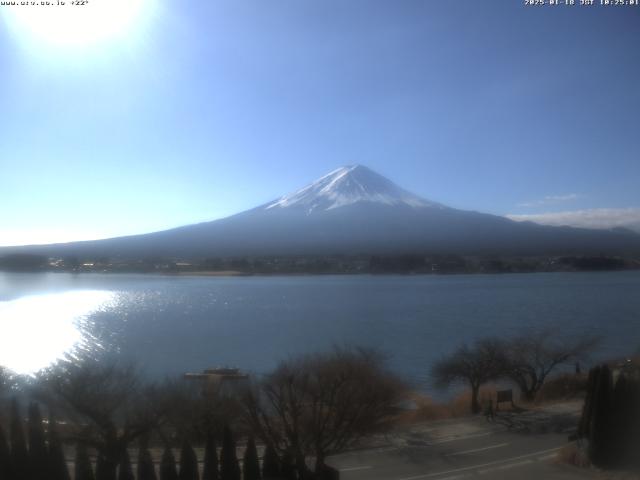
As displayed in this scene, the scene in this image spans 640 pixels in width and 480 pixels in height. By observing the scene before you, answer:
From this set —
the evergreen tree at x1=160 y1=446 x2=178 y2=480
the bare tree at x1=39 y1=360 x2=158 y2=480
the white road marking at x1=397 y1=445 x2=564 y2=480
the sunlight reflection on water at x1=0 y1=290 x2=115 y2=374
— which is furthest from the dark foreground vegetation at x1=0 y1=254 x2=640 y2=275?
the white road marking at x1=397 y1=445 x2=564 y2=480

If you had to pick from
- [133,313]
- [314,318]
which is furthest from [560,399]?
[133,313]

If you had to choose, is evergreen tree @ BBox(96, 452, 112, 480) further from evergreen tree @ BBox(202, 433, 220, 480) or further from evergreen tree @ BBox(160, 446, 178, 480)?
evergreen tree @ BBox(202, 433, 220, 480)

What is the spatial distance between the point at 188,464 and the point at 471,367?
494 centimetres

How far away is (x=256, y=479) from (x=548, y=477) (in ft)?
6.92

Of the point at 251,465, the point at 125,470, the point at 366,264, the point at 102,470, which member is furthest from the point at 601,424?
the point at 366,264

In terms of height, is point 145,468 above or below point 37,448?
below

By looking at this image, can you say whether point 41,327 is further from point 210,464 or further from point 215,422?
point 210,464

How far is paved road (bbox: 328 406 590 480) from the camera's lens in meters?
4.36

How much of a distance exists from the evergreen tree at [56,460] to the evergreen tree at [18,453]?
0.49ft

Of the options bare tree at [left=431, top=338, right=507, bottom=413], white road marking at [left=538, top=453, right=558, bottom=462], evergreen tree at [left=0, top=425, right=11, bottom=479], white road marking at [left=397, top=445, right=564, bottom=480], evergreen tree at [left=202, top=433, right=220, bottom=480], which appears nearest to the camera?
evergreen tree at [left=0, top=425, right=11, bottom=479]

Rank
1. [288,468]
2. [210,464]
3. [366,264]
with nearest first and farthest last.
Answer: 1. [210,464]
2. [288,468]
3. [366,264]

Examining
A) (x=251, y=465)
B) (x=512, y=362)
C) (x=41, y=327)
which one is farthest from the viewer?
(x=41, y=327)

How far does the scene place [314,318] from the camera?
11578 millimetres

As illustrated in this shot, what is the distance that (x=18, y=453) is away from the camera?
376 centimetres
